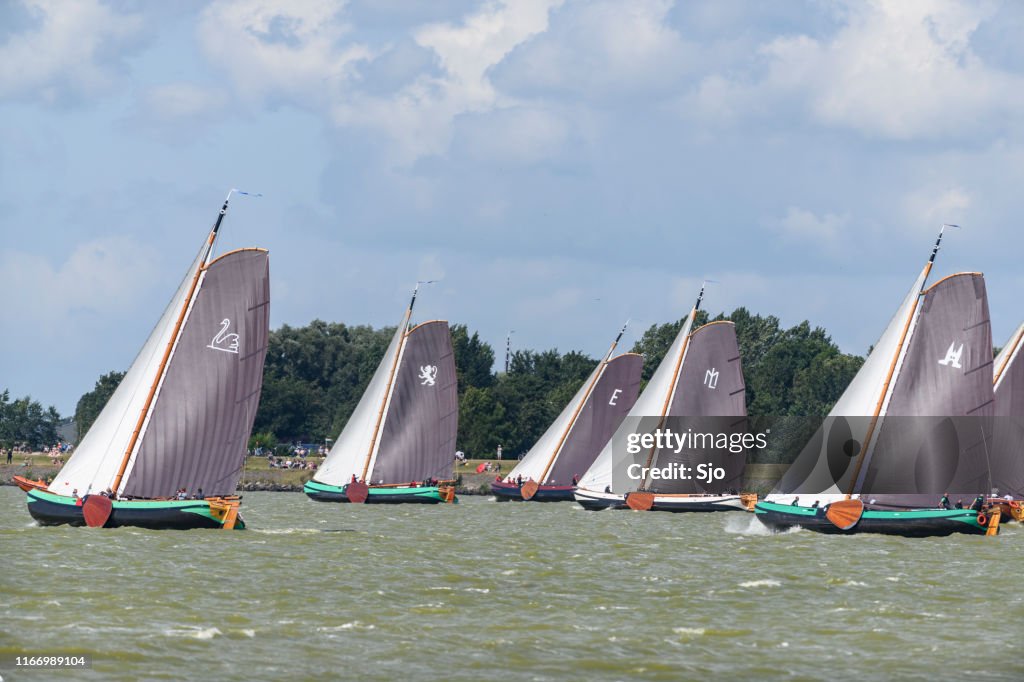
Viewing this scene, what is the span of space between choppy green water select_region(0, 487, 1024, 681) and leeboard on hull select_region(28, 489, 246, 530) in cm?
67

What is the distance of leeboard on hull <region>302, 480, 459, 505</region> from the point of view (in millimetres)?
100062

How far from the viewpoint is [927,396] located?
69.3m

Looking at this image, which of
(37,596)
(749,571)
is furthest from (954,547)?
(37,596)

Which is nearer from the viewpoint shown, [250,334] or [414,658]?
[414,658]

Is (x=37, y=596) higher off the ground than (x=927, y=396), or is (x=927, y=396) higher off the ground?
(x=927, y=396)

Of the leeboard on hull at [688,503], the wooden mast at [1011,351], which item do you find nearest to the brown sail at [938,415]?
the wooden mast at [1011,351]

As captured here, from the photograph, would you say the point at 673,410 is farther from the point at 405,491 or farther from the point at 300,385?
the point at 300,385

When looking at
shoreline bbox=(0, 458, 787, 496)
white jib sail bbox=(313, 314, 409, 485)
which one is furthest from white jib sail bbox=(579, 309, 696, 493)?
shoreline bbox=(0, 458, 787, 496)

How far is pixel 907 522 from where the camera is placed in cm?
6669

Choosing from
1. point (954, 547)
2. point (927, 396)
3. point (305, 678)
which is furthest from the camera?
point (927, 396)

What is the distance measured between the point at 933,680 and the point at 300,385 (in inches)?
6678

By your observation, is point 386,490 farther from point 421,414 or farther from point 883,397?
point 883,397

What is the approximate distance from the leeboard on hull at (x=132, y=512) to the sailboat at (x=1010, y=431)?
4018cm

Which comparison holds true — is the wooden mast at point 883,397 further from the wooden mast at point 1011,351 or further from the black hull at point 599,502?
the black hull at point 599,502
